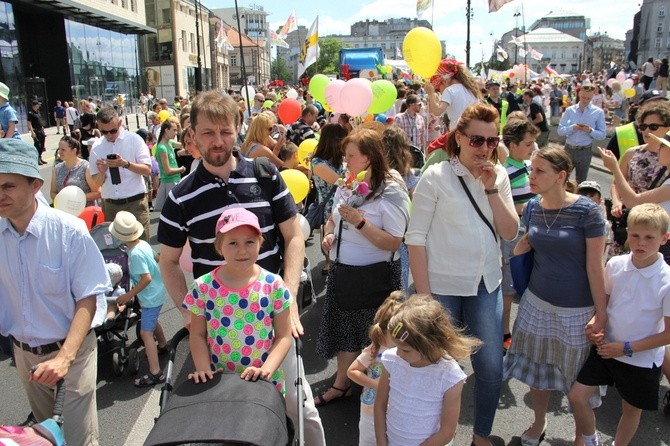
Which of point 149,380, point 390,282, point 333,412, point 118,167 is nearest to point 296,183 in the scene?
point 118,167

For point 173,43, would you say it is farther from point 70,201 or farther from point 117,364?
point 117,364

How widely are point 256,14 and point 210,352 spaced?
140849mm

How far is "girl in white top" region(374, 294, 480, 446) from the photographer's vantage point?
237 centimetres

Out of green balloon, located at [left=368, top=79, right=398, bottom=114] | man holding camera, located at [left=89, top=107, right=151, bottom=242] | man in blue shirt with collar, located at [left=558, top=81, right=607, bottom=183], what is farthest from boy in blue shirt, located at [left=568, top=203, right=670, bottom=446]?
green balloon, located at [left=368, top=79, right=398, bottom=114]

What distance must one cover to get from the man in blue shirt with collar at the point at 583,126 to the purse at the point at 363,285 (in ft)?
18.4

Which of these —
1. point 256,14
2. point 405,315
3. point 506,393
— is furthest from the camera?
point 256,14

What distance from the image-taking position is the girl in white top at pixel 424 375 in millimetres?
2367

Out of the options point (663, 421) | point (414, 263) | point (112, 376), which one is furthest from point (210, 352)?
point (663, 421)

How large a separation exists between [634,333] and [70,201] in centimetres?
487

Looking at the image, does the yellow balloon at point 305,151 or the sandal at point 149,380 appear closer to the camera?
the sandal at point 149,380

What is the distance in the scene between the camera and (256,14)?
131m

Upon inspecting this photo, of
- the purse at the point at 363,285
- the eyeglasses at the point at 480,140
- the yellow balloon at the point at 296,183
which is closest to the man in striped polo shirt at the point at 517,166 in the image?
the purse at the point at 363,285

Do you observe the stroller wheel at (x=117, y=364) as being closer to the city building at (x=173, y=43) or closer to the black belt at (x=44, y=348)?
the black belt at (x=44, y=348)

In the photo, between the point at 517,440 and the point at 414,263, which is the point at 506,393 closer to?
the point at 517,440
